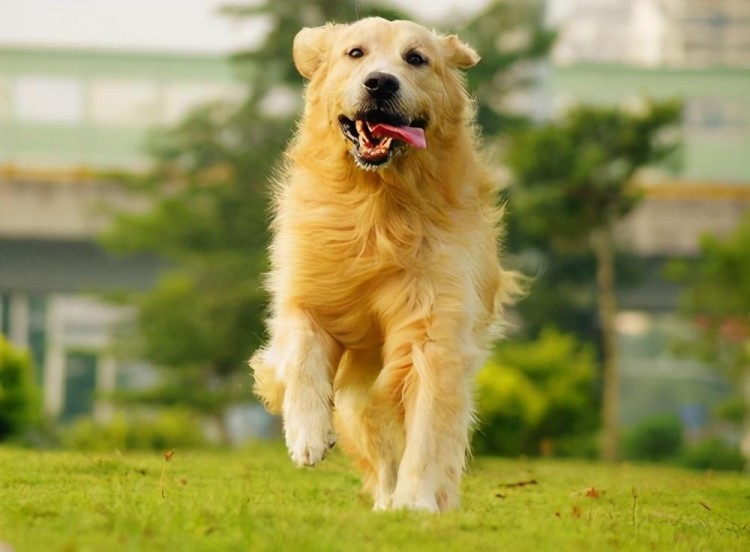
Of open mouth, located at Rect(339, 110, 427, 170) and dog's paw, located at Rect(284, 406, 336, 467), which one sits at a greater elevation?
open mouth, located at Rect(339, 110, 427, 170)

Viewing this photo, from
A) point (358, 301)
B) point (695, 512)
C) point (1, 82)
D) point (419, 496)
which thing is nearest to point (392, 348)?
point (358, 301)

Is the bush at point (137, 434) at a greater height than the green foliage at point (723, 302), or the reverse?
the green foliage at point (723, 302)

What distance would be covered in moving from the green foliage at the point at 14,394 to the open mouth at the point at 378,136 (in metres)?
12.6

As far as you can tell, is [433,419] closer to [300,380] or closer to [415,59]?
[300,380]

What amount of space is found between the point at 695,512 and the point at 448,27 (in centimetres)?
2204

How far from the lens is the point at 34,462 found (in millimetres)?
8094

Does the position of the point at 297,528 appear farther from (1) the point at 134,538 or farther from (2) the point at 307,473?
(2) the point at 307,473

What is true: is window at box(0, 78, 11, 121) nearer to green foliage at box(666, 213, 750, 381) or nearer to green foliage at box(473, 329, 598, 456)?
green foliage at box(473, 329, 598, 456)

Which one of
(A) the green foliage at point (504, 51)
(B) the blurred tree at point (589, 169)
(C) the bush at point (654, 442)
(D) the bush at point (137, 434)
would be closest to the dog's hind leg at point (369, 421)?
(D) the bush at point (137, 434)

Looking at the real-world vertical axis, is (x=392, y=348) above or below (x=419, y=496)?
above

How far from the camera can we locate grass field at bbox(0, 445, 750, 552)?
16.8ft

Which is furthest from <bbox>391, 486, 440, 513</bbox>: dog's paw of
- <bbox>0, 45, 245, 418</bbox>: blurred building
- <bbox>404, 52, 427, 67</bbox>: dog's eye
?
<bbox>0, 45, 245, 418</bbox>: blurred building

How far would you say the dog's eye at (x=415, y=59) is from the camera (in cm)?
680

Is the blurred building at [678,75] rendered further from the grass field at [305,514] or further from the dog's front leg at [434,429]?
the dog's front leg at [434,429]
